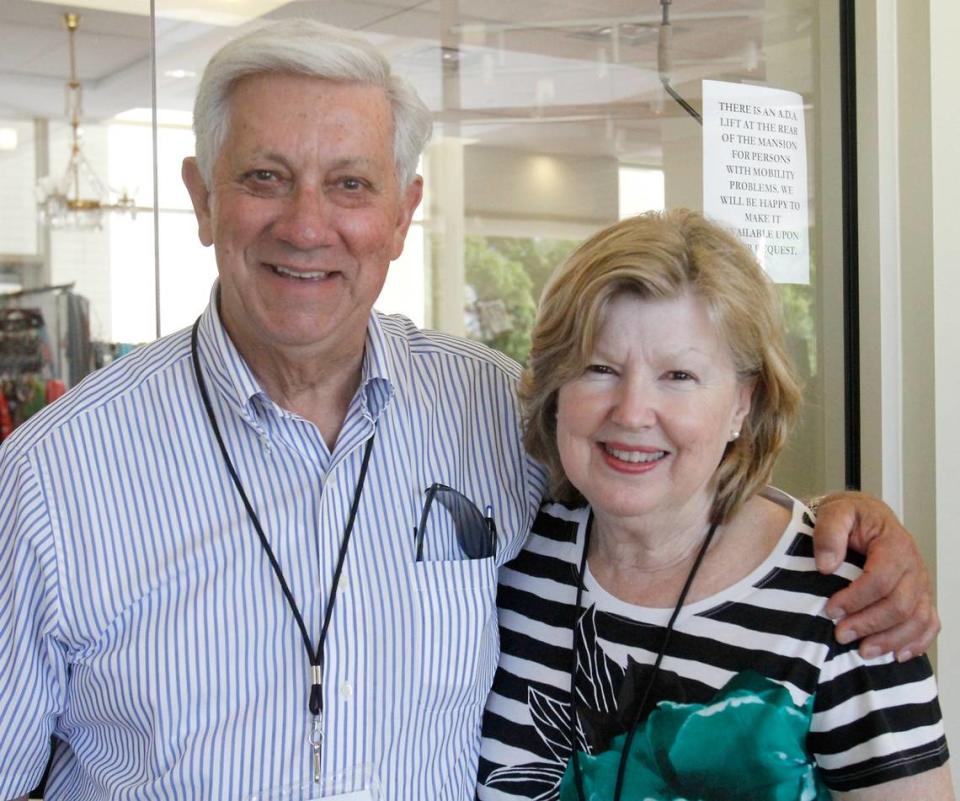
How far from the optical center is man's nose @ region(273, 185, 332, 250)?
156 centimetres

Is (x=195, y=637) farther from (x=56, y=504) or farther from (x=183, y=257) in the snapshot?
(x=183, y=257)

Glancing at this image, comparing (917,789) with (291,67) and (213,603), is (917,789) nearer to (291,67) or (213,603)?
(213,603)

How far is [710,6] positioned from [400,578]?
170 centimetres

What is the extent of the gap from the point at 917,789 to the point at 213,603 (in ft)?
2.92

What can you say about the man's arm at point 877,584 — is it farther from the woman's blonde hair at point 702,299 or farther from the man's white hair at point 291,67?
the man's white hair at point 291,67

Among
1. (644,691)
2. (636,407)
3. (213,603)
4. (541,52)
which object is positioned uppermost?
(541,52)

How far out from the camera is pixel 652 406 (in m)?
1.52

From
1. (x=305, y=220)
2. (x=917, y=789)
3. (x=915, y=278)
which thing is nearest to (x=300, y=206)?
(x=305, y=220)

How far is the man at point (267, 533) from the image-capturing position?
59.6 inches

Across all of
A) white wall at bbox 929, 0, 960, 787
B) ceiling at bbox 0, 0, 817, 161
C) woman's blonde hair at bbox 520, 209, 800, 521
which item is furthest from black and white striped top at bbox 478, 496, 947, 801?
ceiling at bbox 0, 0, 817, 161

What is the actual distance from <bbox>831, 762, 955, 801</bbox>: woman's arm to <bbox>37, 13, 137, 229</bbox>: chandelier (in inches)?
276

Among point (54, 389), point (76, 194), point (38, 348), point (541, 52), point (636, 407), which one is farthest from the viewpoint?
point (76, 194)

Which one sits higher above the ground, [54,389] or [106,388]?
[54,389]

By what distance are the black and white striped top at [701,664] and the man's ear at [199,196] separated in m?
0.66
